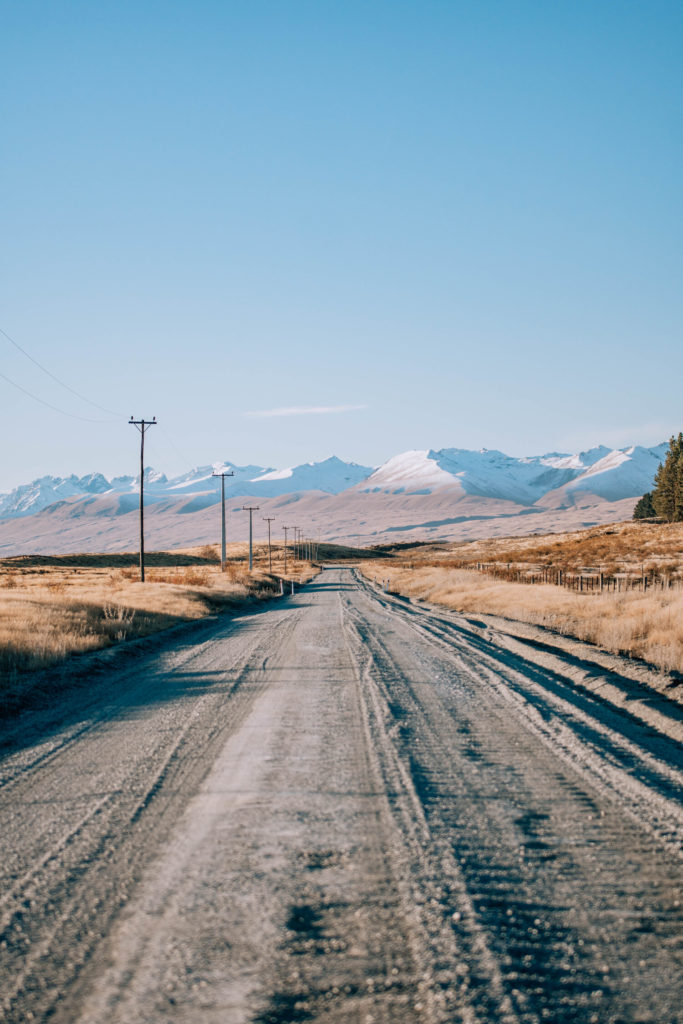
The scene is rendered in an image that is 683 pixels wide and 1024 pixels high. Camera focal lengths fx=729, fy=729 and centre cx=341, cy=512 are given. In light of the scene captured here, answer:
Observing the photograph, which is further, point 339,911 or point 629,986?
point 339,911

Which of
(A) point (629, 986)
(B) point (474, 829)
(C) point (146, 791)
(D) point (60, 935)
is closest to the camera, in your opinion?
(A) point (629, 986)

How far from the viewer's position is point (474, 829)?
4.91 m

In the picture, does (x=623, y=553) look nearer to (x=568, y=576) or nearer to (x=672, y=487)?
(x=568, y=576)

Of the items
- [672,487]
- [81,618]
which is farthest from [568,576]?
[672,487]

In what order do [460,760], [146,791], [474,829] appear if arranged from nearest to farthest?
1. [474,829]
2. [146,791]
3. [460,760]

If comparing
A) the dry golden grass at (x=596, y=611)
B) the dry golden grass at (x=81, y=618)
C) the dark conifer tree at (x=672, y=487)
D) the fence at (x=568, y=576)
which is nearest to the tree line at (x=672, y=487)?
the dark conifer tree at (x=672, y=487)

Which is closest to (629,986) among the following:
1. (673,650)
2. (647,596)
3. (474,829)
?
(474,829)

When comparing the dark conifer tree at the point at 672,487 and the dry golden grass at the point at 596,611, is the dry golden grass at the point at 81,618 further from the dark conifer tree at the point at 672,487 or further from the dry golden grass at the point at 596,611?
the dark conifer tree at the point at 672,487

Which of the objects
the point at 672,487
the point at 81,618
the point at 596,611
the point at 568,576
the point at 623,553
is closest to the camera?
the point at 81,618

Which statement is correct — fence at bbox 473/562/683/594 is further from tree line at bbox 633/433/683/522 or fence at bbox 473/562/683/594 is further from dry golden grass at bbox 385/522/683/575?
tree line at bbox 633/433/683/522

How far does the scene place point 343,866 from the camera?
4.32m

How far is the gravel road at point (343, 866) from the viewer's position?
3139 millimetres

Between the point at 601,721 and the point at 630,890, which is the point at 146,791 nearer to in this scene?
the point at 630,890

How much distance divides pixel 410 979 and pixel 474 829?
1.82m
